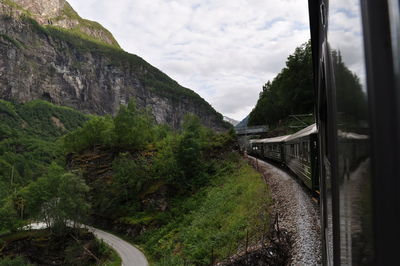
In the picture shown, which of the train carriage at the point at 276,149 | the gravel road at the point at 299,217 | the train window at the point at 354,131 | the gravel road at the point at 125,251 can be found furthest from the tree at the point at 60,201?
the train window at the point at 354,131

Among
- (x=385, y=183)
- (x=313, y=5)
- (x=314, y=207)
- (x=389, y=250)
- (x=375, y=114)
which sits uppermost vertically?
(x=313, y=5)

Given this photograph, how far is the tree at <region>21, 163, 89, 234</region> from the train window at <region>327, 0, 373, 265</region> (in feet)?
140

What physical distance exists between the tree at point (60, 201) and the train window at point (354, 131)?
140ft

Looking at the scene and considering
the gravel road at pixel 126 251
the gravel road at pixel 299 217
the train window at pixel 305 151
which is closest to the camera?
the gravel road at pixel 299 217

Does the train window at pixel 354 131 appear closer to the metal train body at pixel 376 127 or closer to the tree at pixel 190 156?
the metal train body at pixel 376 127

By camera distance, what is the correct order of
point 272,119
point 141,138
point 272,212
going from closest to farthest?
point 272,212, point 141,138, point 272,119

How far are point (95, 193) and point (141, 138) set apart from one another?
12.8m

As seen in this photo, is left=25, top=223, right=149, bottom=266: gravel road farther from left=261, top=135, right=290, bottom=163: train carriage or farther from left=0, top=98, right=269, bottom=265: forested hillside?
left=261, top=135, right=290, bottom=163: train carriage

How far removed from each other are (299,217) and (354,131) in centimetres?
1079

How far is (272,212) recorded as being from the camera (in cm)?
1257

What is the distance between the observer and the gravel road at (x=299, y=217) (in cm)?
779

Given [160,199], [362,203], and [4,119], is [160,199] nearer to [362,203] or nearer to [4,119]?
[362,203]

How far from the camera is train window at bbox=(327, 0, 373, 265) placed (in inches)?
22.2

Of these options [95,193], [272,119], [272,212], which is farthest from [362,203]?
[272,119]
